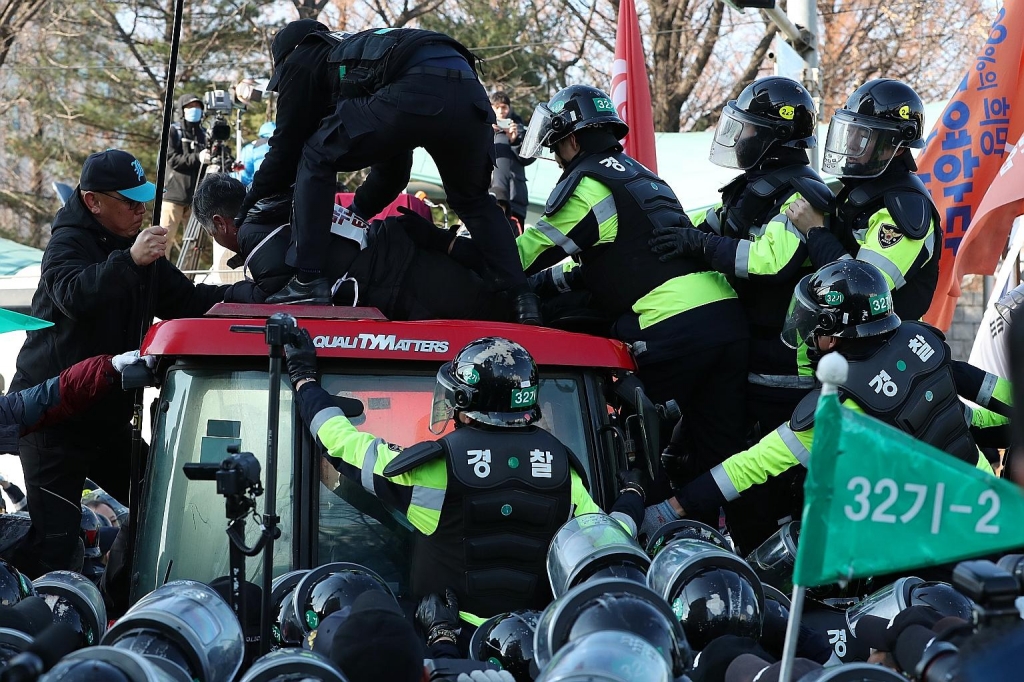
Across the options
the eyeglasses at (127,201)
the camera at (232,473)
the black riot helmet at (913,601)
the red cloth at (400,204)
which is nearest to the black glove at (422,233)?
the red cloth at (400,204)

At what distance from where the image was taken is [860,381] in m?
5.33

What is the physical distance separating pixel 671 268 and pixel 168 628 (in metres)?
3.22

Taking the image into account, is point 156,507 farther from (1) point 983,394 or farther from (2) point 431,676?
(1) point 983,394

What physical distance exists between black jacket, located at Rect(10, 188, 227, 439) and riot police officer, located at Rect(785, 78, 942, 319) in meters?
3.02

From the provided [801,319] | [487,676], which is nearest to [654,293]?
[801,319]

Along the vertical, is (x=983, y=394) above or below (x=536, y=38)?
below

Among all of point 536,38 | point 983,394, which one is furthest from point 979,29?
point 983,394

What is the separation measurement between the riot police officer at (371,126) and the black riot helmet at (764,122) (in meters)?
1.31

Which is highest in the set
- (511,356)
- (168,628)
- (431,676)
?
(511,356)

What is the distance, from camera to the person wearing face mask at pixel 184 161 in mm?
12930

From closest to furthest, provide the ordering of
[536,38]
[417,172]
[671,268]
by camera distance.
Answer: [671,268], [417,172], [536,38]

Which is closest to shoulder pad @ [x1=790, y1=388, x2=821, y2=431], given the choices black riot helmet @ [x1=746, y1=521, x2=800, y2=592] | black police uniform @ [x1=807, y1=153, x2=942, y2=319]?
black riot helmet @ [x1=746, y1=521, x2=800, y2=592]

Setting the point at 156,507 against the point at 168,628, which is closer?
the point at 168,628

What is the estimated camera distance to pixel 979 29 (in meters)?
26.1
